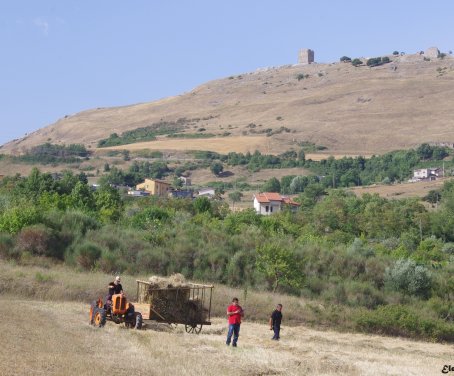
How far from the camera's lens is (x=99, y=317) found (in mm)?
24609

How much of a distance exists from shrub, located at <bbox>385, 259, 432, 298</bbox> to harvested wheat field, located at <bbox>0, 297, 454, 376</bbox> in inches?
606

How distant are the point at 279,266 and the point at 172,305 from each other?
1880 centimetres

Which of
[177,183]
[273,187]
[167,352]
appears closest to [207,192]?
[273,187]

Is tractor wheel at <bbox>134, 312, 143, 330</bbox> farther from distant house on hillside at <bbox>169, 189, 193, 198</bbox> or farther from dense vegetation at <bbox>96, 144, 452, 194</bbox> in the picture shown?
dense vegetation at <bbox>96, 144, 452, 194</bbox>

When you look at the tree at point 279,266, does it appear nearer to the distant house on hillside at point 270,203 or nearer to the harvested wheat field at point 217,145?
the distant house on hillside at point 270,203

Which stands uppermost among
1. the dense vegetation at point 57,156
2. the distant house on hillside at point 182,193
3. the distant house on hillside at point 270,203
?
the dense vegetation at point 57,156

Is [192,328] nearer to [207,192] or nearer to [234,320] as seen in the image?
[234,320]

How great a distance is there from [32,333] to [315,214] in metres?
61.3

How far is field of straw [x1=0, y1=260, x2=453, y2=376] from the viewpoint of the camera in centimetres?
1788

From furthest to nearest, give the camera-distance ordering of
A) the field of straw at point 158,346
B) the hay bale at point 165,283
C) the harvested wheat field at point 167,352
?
the hay bale at point 165,283 < the field of straw at point 158,346 < the harvested wheat field at point 167,352

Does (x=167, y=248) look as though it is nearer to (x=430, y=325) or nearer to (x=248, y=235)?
(x=248, y=235)

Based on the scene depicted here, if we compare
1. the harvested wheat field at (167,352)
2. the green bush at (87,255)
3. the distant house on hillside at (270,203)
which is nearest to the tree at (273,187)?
the distant house on hillside at (270,203)

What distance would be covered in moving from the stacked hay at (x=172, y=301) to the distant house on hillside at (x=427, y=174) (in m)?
116

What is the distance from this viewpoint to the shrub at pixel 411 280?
4591 centimetres
